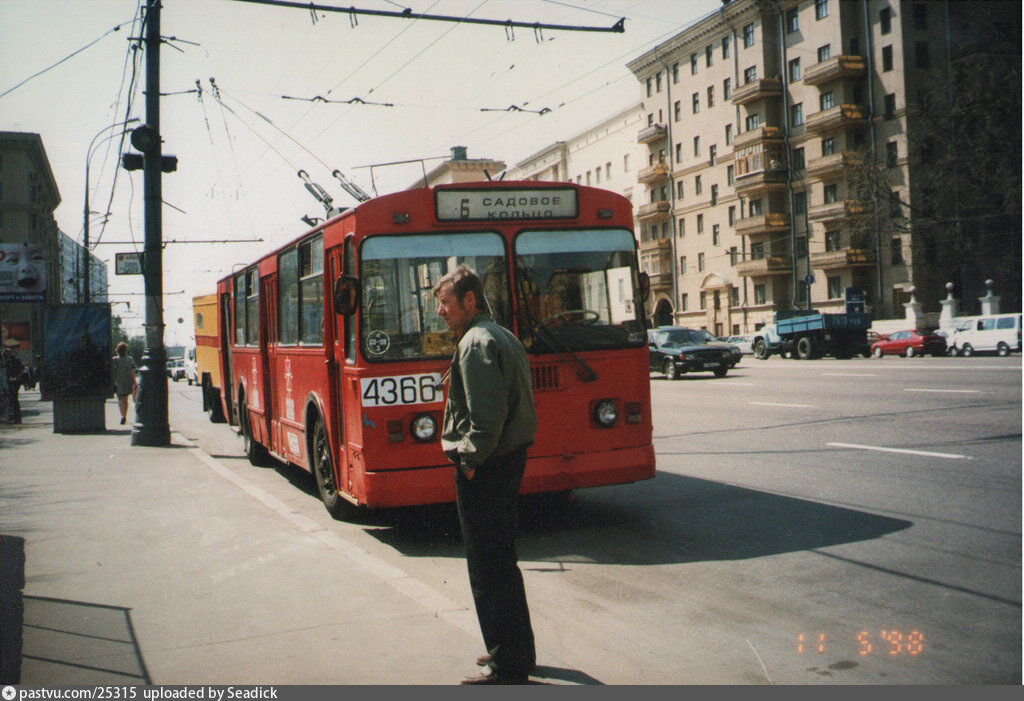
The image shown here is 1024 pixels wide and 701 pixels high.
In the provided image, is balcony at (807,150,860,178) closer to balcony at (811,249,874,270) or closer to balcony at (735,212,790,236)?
balcony at (735,212,790,236)

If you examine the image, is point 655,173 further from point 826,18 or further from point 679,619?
point 679,619

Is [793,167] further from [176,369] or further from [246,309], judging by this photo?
[246,309]

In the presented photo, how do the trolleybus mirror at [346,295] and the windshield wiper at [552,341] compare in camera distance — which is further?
the windshield wiper at [552,341]

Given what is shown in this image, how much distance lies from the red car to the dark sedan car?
13.3m

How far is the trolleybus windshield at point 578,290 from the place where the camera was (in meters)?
7.09

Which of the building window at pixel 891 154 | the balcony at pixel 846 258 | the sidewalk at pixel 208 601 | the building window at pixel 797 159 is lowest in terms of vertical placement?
the sidewalk at pixel 208 601

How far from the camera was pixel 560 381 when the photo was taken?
23.4ft

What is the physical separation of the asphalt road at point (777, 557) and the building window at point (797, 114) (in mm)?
49078

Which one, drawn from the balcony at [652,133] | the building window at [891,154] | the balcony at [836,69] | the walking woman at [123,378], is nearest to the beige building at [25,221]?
the walking woman at [123,378]

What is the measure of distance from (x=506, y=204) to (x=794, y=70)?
55224 mm

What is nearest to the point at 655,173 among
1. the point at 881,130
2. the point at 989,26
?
the point at 881,130

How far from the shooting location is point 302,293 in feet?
29.0

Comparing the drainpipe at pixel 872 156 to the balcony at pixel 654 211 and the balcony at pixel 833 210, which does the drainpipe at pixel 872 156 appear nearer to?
the balcony at pixel 833 210

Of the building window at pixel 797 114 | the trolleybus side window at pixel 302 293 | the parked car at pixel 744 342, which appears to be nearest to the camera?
the trolleybus side window at pixel 302 293
